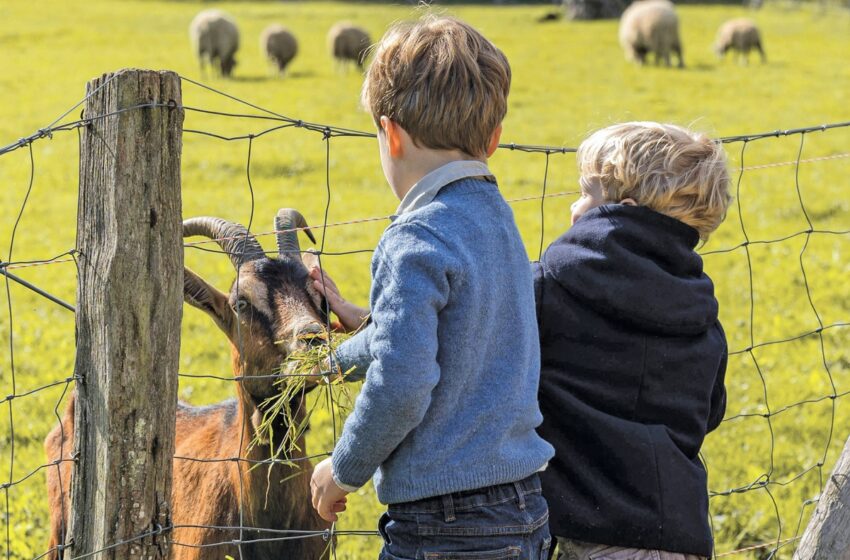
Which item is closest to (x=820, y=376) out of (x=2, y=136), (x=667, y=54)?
(x=2, y=136)

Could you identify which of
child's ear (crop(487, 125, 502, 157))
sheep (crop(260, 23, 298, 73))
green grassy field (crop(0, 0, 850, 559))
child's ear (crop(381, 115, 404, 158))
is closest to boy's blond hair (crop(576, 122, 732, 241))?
green grassy field (crop(0, 0, 850, 559))

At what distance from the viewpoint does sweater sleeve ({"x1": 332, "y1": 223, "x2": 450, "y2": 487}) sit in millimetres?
2227

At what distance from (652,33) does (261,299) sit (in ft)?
107

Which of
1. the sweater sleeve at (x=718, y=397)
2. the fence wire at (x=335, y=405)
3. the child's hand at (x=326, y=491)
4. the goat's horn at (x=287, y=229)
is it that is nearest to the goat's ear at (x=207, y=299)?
the fence wire at (x=335, y=405)

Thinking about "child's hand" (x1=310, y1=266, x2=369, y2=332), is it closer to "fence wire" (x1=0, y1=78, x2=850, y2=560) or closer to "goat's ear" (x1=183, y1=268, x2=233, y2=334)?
"fence wire" (x1=0, y1=78, x2=850, y2=560)

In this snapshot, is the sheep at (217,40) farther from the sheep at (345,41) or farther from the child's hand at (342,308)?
the child's hand at (342,308)

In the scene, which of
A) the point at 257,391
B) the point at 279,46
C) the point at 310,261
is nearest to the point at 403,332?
the point at 257,391

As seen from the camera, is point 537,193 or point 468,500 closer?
point 468,500

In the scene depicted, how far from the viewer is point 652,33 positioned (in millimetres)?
33938

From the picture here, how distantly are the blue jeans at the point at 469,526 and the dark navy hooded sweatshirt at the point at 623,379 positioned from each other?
1.35ft

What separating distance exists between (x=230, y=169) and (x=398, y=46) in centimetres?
1419

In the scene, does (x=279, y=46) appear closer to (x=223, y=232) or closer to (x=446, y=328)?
(x=223, y=232)

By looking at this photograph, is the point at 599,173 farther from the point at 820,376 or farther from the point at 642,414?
the point at 820,376

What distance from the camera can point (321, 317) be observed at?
3.53 metres
